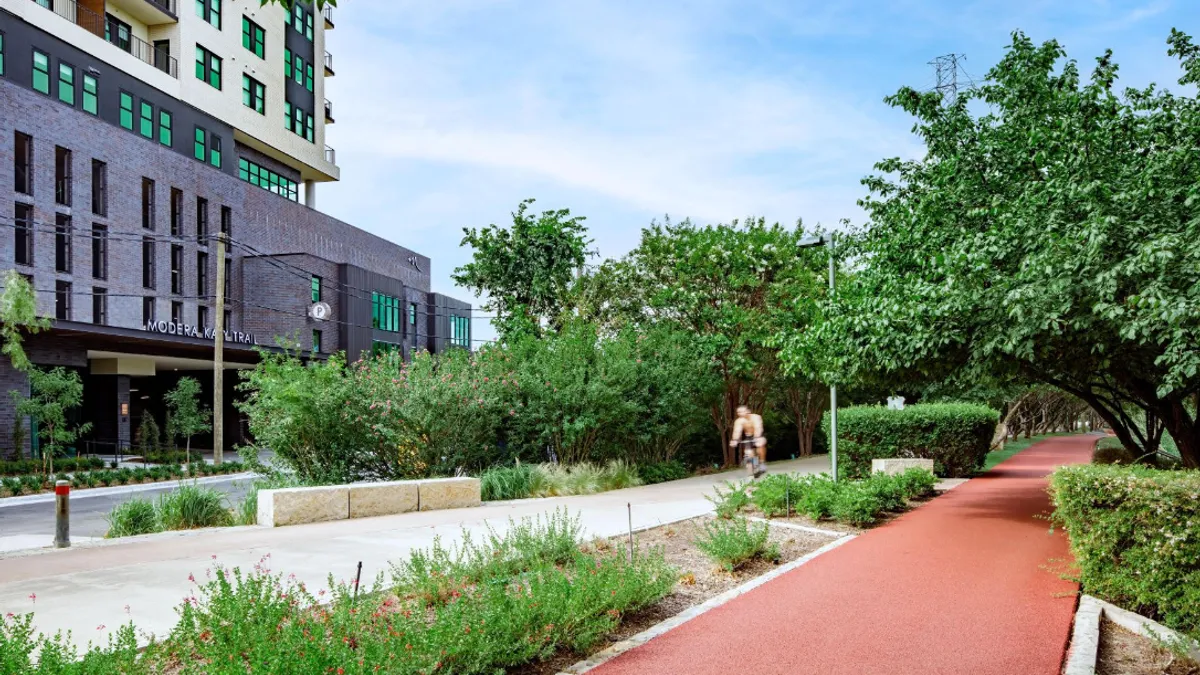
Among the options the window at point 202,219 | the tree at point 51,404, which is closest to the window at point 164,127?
the window at point 202,219

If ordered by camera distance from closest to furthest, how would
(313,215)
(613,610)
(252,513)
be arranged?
(613,610) → (252,513) → (313,215)

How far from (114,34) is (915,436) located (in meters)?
41.7

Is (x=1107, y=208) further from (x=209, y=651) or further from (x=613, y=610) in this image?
(x=209, y=651)

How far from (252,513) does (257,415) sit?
356cm

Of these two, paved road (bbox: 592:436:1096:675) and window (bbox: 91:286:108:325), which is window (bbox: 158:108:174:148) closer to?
window (bbox: 91:286:108:325)

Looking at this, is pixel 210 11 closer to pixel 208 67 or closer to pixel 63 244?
pixel 208 67

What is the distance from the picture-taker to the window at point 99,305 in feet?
123

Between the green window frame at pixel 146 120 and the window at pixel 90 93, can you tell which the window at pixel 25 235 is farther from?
the green window frame at pixel 146 120

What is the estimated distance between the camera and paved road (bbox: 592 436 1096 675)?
6.26 metres

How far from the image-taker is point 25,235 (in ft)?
113

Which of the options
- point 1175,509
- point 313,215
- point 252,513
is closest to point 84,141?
point 313,215

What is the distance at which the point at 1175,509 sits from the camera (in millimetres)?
7352

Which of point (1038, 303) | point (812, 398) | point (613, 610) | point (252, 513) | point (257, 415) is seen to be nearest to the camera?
point (613, 610)

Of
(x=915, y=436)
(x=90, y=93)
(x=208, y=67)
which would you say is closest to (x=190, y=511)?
(x=915, y=436)
